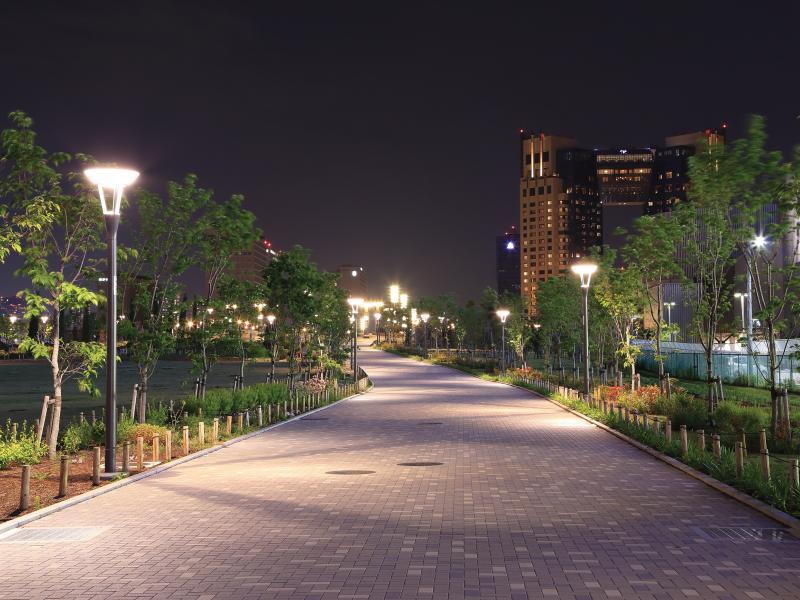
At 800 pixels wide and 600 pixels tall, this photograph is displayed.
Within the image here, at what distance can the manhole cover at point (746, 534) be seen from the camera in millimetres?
8727

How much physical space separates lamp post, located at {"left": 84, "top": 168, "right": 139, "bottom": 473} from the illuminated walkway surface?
4.07 ft

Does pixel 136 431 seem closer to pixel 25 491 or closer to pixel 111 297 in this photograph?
pixel 111 297

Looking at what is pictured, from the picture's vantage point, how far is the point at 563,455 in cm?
1548

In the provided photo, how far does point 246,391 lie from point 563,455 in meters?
11.4

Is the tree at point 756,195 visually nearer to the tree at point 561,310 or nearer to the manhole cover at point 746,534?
the manhole cover at point 746,534

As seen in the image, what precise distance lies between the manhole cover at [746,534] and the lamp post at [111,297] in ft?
30.6

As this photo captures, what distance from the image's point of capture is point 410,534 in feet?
29.3

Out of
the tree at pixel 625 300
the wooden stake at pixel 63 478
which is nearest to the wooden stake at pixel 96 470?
A: the wooden stake at pixel 63 478

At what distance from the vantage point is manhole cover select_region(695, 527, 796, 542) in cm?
873

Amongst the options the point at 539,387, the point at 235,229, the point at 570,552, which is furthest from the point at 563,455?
the point at 539,387

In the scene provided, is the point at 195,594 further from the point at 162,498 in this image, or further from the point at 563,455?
the point at 563,455

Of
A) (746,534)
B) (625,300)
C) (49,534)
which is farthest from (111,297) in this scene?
(625,300)

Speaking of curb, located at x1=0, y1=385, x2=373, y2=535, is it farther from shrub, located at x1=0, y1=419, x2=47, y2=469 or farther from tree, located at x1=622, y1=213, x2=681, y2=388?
tree, located at x1=622, y1=213, x2=681, y2=388

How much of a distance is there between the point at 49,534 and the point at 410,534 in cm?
439
